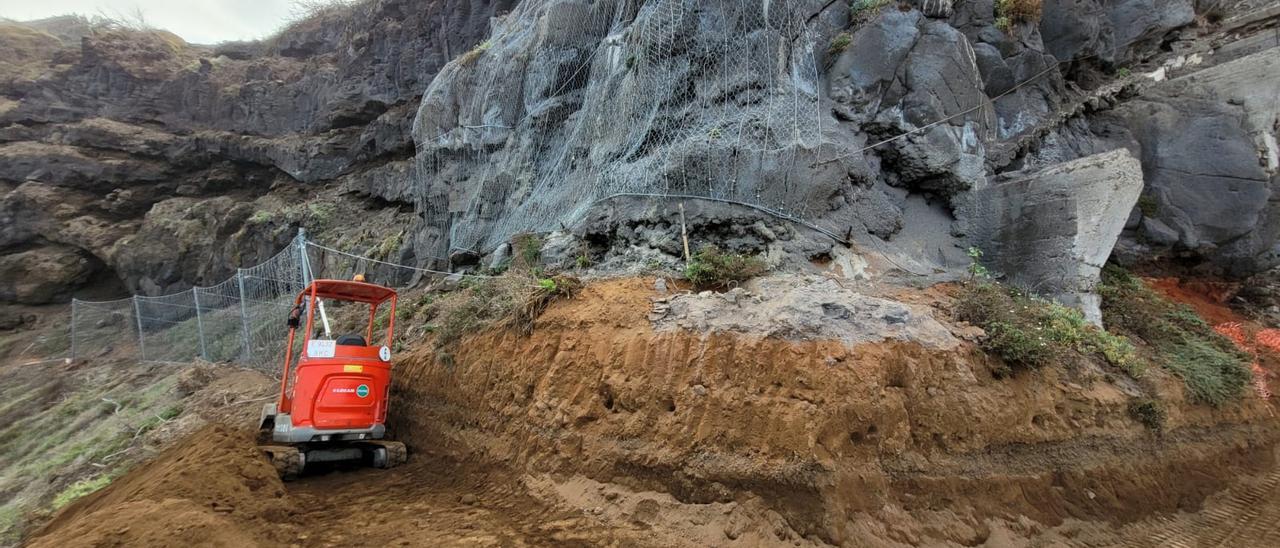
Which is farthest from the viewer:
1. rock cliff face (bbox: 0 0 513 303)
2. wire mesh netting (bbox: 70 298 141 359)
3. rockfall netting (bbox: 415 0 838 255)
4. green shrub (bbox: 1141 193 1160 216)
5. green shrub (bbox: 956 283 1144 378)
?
rock cliff face (bbox: 0 0 513 303)

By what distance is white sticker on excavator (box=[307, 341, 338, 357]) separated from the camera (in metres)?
6.10

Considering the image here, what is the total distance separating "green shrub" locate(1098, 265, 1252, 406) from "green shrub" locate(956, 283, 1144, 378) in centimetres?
84

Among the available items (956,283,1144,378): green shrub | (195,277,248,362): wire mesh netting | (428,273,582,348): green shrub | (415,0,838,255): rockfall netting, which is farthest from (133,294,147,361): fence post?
(956,283,1144,378): green shrub

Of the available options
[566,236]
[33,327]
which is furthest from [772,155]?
[33,327]

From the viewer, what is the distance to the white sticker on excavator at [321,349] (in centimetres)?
610

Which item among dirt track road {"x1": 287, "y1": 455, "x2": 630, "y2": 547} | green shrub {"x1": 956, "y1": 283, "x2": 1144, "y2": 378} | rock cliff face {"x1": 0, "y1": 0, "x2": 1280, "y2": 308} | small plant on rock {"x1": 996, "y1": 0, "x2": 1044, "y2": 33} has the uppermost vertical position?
small plant on rock {"x1": 996, "y1": 0, "x2": 1044, "y2": 33}

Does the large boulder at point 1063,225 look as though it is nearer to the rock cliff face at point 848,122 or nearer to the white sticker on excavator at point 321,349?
the rock cliff face at point 848,122

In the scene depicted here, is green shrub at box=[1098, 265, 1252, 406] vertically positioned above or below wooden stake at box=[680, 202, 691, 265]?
below

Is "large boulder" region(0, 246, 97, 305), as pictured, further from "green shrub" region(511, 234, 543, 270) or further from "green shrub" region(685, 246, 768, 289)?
"green shrub" region(685, 246, 768, 289)

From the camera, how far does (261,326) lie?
10680 mm

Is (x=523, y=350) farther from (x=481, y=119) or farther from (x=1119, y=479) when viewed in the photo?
(x=481, y=119)

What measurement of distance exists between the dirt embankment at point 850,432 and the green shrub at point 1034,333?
17 cm

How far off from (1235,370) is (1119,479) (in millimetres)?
2867

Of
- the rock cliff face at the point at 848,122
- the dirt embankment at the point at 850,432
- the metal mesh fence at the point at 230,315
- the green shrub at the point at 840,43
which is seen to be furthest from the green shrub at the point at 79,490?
the green shrub at the point at 840,43
